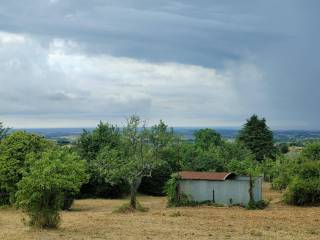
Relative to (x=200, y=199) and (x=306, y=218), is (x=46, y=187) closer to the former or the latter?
(x=306, y=218)

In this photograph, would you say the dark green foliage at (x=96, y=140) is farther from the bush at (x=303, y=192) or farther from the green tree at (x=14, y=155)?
the bush at (x=303, y=192)

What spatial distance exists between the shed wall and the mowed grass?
3562mm

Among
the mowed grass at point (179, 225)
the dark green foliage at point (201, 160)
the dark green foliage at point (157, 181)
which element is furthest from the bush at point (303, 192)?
the dark green foliage at point (157, 181)

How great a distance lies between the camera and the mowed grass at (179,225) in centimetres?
2438

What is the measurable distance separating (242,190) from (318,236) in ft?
56.0

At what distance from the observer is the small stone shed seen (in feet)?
136

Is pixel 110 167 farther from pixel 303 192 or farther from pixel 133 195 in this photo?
pixel 303 192

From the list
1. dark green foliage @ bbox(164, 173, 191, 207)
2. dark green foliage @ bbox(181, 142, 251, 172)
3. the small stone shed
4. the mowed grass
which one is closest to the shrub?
dark green foliage @ bbox(164, 173, 191, 207)

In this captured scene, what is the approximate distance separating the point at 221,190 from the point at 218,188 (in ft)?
0.91

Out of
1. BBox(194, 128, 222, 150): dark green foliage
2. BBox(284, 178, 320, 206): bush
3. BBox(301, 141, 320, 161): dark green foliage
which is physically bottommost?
BBox(284, 178, 320, 206): bush


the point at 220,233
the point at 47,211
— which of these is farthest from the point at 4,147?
the point at 220,233

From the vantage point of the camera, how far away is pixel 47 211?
26.7m

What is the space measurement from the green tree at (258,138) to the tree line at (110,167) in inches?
881

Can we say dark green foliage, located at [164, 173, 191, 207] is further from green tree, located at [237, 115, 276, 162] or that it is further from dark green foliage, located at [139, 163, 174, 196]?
green tree, located at [237, 115, 276, 162]
